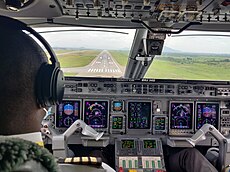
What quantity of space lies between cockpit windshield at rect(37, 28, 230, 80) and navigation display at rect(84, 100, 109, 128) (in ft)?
1.76

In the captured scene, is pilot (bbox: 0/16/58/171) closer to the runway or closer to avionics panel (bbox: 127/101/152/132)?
the runway

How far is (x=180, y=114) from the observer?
4.24 m

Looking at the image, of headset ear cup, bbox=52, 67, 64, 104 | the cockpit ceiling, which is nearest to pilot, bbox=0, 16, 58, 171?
headset ear cup, bbox=52, 67, 64, 104

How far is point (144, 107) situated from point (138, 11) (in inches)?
87.7

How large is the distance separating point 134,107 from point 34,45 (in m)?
3.49

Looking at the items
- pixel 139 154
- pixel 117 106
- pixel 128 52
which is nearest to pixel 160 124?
pixel 139 154

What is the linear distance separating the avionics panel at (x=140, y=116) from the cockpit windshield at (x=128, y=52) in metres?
0.57

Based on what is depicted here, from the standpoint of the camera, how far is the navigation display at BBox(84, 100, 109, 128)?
417cm

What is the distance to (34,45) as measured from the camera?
0.78 m

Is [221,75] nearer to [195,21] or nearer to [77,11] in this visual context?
[195,21]

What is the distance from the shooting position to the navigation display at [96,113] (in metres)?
4.17

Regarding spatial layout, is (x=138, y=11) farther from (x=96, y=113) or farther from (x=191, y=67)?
(x=191, y=67)

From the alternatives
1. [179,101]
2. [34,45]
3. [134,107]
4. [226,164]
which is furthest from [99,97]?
[34,45]

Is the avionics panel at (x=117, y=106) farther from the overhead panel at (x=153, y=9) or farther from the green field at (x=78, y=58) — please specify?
the overhead panel at (x=153, y=9)
